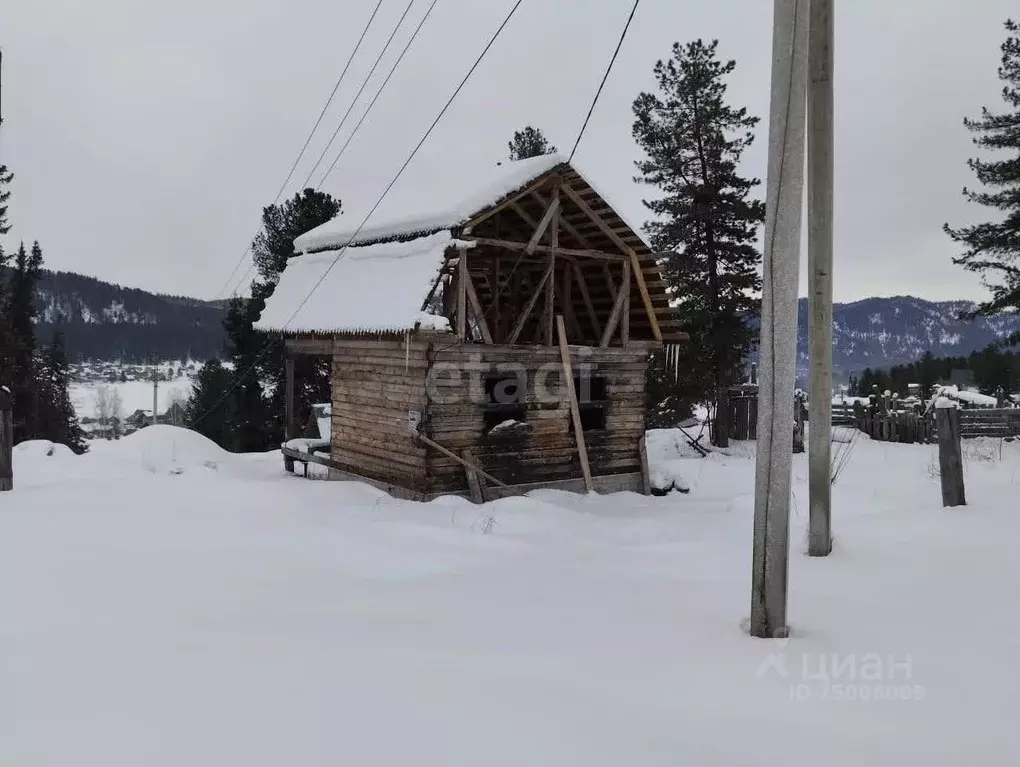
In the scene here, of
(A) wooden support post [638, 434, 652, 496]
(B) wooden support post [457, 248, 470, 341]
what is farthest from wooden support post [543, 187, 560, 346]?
(A) wooden support post [638, 434, 652, 496]

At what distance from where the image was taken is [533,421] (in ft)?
46.1

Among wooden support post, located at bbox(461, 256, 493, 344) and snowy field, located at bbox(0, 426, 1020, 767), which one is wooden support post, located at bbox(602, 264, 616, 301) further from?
snowy field, located at bbox(0, 426, 1020, 767)

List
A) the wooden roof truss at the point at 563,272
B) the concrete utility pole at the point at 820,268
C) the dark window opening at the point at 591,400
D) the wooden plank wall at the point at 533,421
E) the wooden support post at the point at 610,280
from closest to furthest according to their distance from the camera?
1. the concrete utility pole at the point at 820,268
2. the wooden plank wall at the point at 533,421
3. the wooden roof truss at the point at 563,272
4. the dark window opening at the point at 591,400
5. the wooden support post at the point at 610,280

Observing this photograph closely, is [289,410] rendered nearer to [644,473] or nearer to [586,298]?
[586,298]

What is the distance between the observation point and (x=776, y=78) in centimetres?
477

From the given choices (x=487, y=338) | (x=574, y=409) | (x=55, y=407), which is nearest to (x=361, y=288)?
(x=487, y=338)

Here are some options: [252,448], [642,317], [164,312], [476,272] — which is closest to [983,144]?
[642,317]

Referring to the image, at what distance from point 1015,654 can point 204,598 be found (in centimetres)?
565

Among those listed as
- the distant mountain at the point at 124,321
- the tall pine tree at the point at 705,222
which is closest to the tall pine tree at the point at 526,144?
the tall pine tree at the point at 705,222

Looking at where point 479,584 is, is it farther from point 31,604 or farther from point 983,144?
point 983,144

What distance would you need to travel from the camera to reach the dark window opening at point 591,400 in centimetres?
1488

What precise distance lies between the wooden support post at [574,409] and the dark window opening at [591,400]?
0.21 meters

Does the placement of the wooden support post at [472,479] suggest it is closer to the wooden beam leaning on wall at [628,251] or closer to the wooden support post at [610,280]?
the wooden support post at [610,280]

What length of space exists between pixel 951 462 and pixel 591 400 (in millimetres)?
7515
